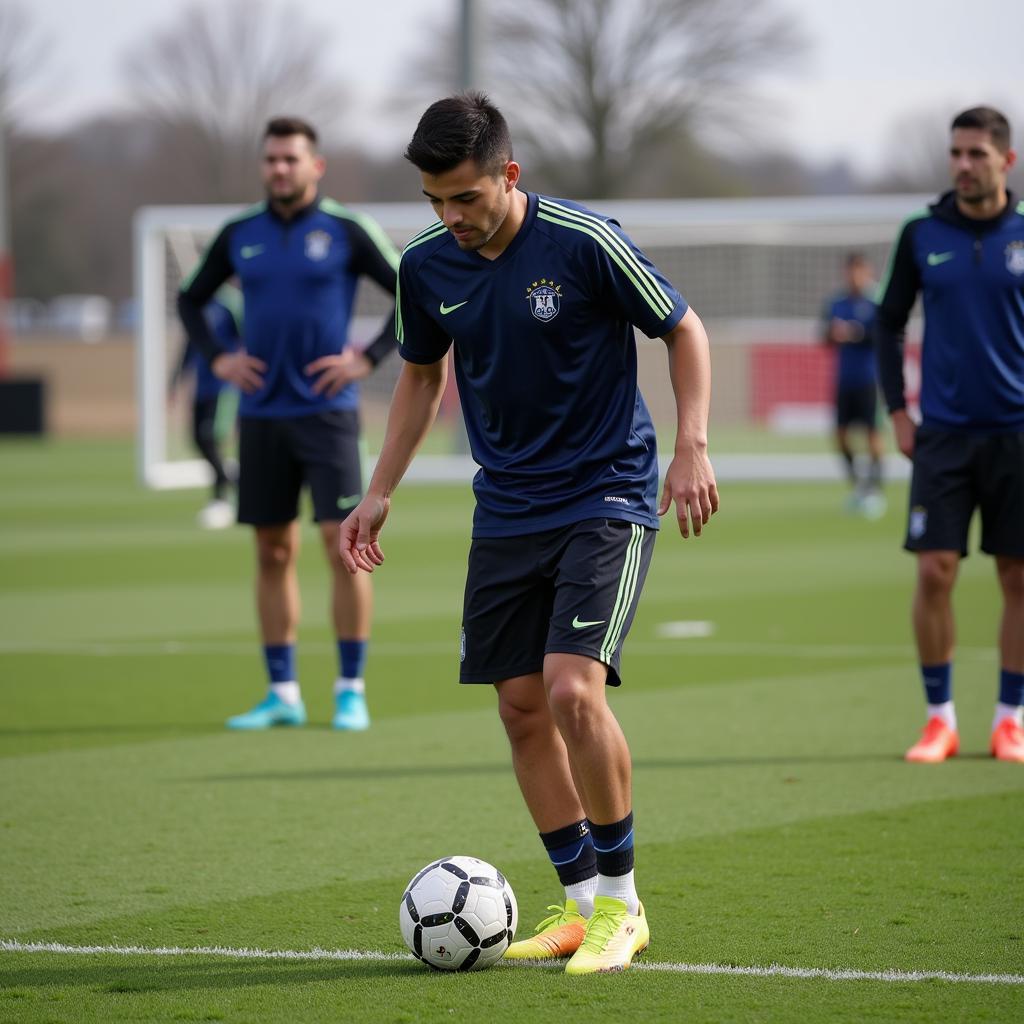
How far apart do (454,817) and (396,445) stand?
178 cm

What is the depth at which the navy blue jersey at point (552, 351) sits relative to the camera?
181 inches

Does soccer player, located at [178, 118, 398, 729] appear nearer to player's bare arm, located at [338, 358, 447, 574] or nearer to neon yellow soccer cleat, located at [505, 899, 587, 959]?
player's bare arm, located at [338, 358, 447, 574]

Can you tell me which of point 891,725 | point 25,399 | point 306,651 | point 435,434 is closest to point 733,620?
point 306,651

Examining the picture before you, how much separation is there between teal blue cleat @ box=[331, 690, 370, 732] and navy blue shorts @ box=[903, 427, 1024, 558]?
8.28ft

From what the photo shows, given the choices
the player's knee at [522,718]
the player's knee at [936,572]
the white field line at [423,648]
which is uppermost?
the player's knee at [522,718]

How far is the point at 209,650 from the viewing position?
1041 centimetres

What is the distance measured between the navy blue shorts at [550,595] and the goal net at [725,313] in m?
13.3

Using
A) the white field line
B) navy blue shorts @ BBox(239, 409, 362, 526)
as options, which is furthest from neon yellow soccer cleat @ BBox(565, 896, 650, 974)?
the white field line

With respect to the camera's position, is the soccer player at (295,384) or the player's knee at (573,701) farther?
the soccer player at (295,384)

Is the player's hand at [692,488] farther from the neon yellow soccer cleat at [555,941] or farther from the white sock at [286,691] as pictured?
the white sock at [286,691]

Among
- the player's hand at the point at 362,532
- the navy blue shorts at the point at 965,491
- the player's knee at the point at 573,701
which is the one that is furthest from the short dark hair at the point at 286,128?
the player's knee at the point at 573,701

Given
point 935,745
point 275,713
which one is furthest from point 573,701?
point 275,713

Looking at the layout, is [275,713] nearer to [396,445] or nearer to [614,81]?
[396,445]

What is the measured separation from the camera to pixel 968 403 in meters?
7.00
